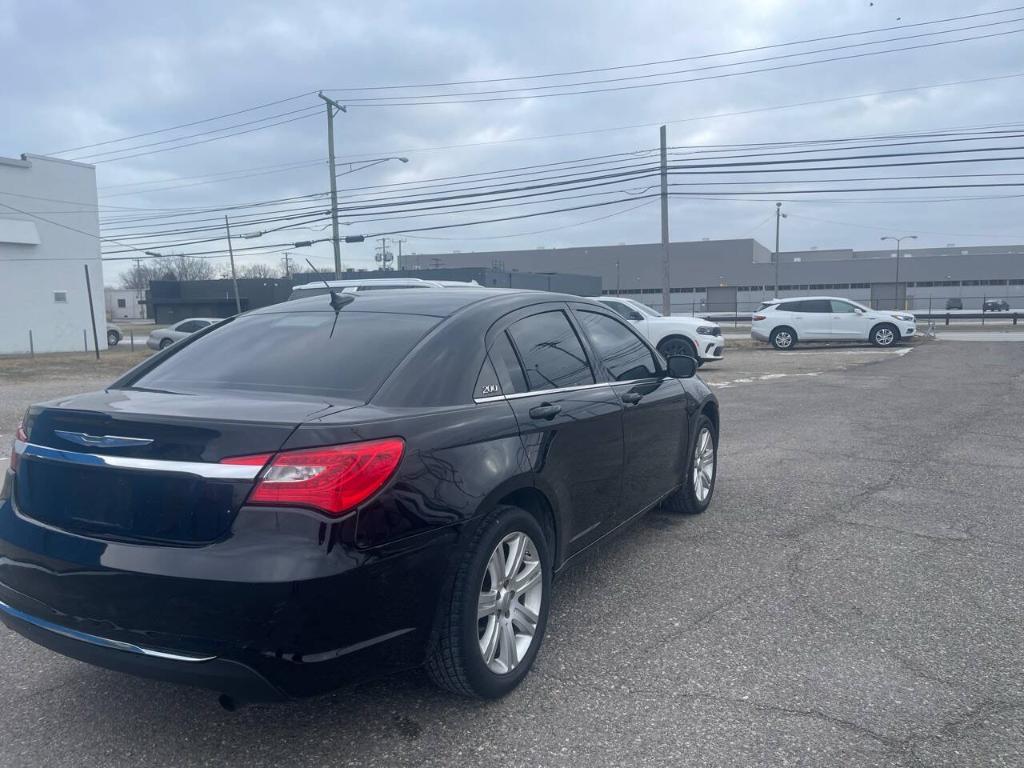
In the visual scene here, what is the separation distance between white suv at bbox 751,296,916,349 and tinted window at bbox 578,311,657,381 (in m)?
23.0

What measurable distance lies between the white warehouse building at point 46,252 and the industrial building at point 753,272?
42.4 metres

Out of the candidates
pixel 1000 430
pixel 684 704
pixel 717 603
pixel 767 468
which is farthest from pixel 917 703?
pixel 1000 430

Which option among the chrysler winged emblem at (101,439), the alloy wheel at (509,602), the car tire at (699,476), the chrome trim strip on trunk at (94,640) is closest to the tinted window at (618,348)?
the car tire at (699,476)

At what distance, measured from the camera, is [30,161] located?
108ft

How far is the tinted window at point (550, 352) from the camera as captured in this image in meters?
3.94

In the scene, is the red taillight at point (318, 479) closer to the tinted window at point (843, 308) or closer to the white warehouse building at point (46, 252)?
the tinted window at point (843, 308)

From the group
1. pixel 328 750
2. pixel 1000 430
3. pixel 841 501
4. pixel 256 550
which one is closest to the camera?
pixel 256 550

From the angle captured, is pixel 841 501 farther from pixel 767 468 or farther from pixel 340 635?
pixel 340 635

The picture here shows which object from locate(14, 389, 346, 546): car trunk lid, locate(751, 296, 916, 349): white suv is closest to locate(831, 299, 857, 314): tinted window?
locate(751, 296, 916, 349): white suv

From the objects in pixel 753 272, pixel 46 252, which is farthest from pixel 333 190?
pixel 753 272

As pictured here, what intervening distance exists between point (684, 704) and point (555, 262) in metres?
85.2

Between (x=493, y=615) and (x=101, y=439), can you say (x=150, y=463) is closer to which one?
(x=101, y=439)

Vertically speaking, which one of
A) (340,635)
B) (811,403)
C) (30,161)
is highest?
(30,161)

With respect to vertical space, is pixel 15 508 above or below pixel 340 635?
above
